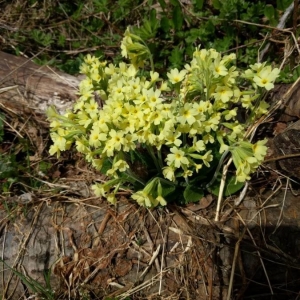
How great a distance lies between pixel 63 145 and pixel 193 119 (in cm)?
65

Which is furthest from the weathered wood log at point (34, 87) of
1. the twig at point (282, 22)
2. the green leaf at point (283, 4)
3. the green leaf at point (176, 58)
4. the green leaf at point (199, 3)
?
the green leaf at point (283, 4)

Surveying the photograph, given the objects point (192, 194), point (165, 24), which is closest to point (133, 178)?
point (192, 194)

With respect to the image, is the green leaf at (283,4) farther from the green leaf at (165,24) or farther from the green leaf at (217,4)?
the green leaf at (165,24)

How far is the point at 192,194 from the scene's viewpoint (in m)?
2.39

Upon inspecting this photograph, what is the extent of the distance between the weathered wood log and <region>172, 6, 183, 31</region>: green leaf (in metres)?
0.91

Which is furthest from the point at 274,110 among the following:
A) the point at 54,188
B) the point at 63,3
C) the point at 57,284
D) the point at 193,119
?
the point at 63,3

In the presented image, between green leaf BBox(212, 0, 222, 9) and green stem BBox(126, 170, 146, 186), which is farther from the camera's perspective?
green leaf BBox(212, 0, 222, 9)

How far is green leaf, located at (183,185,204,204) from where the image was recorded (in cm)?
237

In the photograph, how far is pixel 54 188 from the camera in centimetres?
279

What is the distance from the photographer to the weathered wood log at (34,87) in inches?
122

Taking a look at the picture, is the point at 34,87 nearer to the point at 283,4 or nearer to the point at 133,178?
the point at 133,178

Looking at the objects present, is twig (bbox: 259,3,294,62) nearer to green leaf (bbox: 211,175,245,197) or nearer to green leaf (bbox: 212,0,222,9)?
green leaf (bbox: 212,0,222,9)

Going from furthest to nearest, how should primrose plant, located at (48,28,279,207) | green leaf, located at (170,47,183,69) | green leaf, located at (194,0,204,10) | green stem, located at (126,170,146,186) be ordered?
green leaf, located at (194,0,204,10) < green leaf, located at (170,47,183,69) < green stem, located at (126,170,146,186) < primrose plant, located at (48,28,279,207)

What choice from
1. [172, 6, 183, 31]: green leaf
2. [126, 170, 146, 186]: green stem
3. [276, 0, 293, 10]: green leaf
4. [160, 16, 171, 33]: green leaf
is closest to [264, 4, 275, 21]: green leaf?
[276, 0, 293, 10]: green leaf
